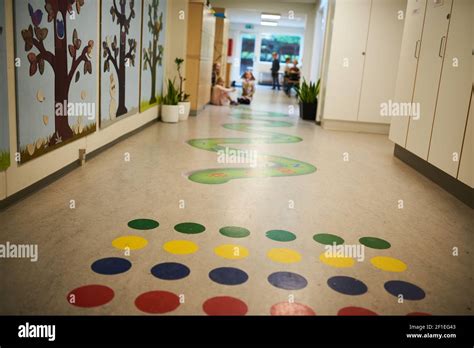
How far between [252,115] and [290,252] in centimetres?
652

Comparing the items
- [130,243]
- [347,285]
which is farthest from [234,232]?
[347,285]

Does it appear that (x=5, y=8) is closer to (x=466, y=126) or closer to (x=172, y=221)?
(x=172, y=221)

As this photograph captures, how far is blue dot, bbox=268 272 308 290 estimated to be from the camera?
215cm

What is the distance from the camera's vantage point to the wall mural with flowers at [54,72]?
9.71 feet

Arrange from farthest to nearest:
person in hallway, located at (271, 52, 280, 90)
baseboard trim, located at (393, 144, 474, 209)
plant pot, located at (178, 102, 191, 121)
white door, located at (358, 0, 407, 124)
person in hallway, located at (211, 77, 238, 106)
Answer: person in hallway, located at (271, 52, 280, 90), person in hallway, located at (211, 77, 238, 106), plant pot, located at (178, 102, 191, 121), white door, located at (358, 0, 407, 124), baseboard trim, located at (393, 144, 474, 209)

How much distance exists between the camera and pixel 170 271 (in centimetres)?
222

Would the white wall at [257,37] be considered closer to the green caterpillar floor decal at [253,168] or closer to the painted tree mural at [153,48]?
the green caterpillar floor decal at [253,168]

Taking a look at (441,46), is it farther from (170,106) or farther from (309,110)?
(309,110)

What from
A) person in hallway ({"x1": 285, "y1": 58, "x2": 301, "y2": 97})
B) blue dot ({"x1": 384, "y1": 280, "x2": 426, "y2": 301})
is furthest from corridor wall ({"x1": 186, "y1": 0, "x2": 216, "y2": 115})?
person in hallway ({"x1": 285, "y1": 58, "x2": 301, "y2": 97})

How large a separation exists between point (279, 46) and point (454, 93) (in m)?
19.0

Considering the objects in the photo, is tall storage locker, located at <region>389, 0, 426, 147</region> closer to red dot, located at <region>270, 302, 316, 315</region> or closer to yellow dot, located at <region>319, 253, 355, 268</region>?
yellow dot, located at <region>319, 253, 355, 268</region>

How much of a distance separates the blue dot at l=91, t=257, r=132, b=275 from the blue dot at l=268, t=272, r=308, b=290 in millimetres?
719

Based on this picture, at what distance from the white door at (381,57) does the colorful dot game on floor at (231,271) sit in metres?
5.17

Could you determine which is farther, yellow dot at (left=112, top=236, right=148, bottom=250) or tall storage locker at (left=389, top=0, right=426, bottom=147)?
tall storage locker at (left=389, top=0, right=426, bottom=147)
